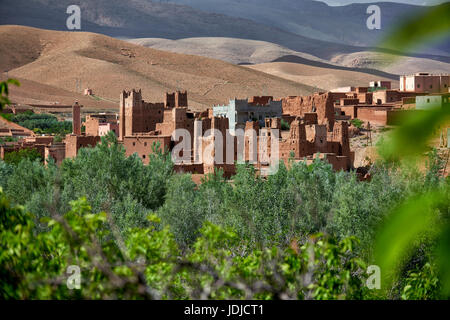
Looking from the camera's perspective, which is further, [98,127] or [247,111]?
[98,127]

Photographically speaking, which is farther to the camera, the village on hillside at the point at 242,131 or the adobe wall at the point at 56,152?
the adobe wall at the point at 56,152

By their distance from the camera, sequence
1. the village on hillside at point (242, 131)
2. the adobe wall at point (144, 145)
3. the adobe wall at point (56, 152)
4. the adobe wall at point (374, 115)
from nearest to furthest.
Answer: the village on hillside at point (242, 131), the adobe wall at point (144, 145), the adobe wall at point (56, 152), the adobe wall at point (374, 115)

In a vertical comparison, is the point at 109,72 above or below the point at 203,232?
above

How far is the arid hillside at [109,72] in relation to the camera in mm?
81919

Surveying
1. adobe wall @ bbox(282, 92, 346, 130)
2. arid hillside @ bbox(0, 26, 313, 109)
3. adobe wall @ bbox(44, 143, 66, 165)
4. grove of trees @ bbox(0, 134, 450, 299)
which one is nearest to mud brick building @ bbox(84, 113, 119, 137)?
adobe wall @ bbox(44, 143, 66, 165)

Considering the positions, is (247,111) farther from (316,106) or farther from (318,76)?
(318,76)

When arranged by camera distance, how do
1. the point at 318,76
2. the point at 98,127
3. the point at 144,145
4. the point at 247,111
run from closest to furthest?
the point at 144,145
the point at 247,111
the point at 98,127
the point at 318,76

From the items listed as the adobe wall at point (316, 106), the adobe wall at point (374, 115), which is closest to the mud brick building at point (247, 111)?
the adobe wall at point (316, 106)

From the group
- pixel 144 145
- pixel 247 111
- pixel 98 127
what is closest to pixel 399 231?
pixel 144 145

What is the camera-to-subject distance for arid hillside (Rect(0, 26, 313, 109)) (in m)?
81.9

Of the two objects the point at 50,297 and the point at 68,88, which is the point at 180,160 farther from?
the point at 68,88

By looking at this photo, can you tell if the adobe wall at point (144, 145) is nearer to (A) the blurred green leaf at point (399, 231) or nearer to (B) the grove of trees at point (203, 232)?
(B) the grove of trees at point (203, 232)

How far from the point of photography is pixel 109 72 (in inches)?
3484
